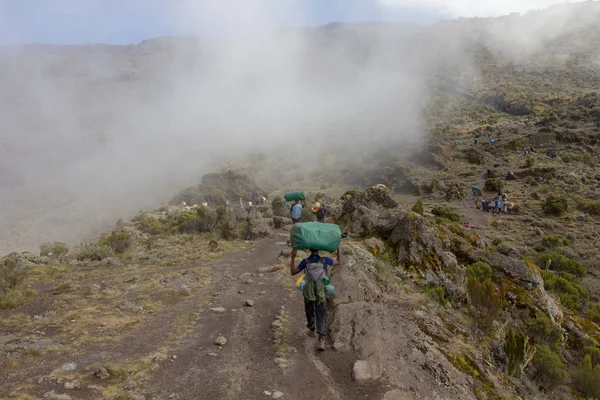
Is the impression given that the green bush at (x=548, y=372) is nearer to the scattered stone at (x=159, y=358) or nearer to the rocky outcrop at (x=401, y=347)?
the rocky outcrop at (x=401, y=347)

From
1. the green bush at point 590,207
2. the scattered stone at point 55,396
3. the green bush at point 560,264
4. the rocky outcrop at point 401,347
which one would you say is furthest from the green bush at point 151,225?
the green bush at point 590,207

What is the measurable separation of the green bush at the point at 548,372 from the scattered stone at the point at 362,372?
13.0 ft

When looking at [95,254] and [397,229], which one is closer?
[397,229]

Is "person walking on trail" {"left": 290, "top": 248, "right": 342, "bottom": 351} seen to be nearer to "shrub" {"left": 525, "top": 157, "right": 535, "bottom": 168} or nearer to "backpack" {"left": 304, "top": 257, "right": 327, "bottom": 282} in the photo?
"backpack" {"left": 304, "top": 257, "right": 327, "bottom": 282}

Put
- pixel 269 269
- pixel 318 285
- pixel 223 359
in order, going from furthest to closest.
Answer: pixel 269 269 < pixel 318 285 < pixel 223 359

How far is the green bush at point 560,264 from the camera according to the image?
50.4 feet

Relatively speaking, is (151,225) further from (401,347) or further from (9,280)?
(401,347)

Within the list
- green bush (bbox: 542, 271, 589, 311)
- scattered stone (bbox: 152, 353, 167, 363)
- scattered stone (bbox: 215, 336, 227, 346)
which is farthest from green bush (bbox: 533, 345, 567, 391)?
green bush (bbox: 542, 271, 589, 311)

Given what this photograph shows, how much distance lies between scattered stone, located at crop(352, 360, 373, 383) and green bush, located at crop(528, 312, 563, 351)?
6051 millimetres

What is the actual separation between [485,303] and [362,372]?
4.95 metres

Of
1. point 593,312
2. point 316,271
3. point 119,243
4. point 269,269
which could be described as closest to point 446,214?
point 593,312

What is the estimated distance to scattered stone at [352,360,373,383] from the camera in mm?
4410

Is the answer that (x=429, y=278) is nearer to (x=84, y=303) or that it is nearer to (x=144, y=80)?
(x=84, y=303)

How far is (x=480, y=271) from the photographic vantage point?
10047 mm
